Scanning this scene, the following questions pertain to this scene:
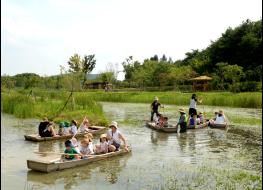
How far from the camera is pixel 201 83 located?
49.7m

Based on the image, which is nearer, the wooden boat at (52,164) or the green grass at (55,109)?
the wooden boat at (52,164)

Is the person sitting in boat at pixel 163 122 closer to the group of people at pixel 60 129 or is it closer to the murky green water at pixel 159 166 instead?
the murky green water at pixel 159 166

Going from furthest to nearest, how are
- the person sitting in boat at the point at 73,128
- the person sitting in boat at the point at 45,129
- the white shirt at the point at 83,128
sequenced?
the white shirt at the point at 83,128 < the person sitting in boat at the point at 73,128 < the person sitting in boat at the point at 45,129

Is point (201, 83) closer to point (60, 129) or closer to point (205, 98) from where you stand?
point (205, 98)

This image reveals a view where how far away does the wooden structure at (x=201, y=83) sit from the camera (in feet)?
155

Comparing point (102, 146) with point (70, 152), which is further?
point (102, 146)

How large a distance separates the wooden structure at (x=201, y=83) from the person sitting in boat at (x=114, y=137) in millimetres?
35351

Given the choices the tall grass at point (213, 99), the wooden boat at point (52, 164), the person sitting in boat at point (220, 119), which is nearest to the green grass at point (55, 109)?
the tall grass at point (213, 99)

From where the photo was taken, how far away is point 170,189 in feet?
29.9

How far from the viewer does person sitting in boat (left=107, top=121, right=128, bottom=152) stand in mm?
12562


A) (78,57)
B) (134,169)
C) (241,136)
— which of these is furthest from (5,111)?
(78,57)

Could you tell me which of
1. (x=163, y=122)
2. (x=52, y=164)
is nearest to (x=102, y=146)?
(x=52, y=164)

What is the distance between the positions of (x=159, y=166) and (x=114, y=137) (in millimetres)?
1931

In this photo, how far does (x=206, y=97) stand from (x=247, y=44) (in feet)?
59.4
